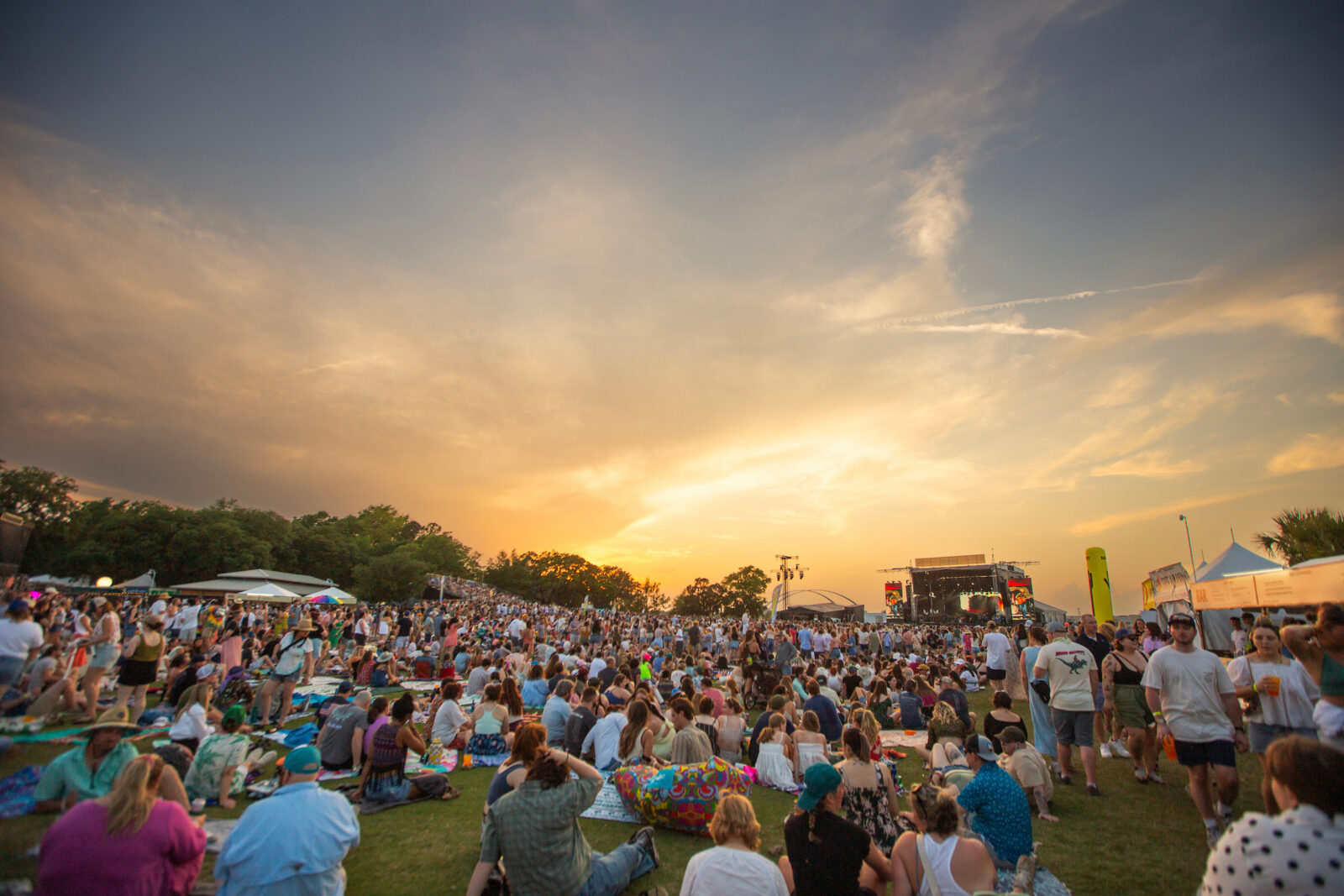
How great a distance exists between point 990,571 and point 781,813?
53245 millimetres

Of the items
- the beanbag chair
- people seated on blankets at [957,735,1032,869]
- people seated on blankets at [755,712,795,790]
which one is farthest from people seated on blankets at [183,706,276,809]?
people seated on blankets at [957,735,1032,869]

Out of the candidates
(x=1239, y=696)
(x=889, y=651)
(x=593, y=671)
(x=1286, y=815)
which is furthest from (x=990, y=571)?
(x=1286, y=815)

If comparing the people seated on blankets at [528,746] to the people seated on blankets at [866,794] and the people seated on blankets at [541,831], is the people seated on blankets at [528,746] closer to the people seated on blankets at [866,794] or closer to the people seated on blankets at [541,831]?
the people seated on blankets at [541,831]

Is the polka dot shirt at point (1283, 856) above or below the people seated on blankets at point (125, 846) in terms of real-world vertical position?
above

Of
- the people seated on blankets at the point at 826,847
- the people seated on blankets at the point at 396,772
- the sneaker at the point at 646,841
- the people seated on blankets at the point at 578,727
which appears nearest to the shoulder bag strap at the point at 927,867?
the people seated on blankets at the point at 826,847

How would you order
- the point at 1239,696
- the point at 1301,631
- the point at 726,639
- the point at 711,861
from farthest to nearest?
the point at 726,639
the point at 1239,696
the point at 1301,631
the point at 711,861

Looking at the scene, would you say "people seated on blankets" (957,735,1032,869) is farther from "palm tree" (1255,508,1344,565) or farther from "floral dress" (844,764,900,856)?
"palm tree" (1255,508,1344,565)

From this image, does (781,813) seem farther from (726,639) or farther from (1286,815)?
(726,639)

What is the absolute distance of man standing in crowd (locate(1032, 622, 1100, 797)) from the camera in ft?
23.2

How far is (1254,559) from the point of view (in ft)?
49.6

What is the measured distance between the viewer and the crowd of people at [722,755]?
3326 mm

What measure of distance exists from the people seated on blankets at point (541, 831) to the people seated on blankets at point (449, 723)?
17.7 ft

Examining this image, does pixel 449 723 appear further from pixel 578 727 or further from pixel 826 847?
pixel 826 847

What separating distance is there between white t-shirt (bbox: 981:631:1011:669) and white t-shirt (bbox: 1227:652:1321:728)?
359 inches
